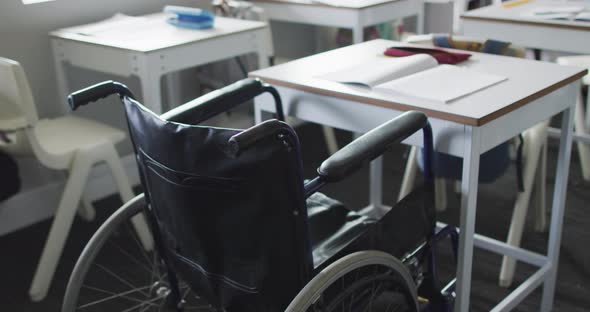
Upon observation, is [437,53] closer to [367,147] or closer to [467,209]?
[467,209]

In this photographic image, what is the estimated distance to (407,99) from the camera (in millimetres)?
1543

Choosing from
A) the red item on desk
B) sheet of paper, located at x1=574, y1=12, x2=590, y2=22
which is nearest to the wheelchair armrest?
the red item on desk

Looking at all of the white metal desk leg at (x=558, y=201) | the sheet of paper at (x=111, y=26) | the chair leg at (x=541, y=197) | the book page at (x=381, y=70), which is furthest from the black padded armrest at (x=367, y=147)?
the sheet of paper at (x=111, y=26)

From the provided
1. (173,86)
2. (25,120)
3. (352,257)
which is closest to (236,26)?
(173,86)

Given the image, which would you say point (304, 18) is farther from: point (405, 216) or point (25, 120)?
point (405, 216)

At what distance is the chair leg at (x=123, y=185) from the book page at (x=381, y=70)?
92 cm

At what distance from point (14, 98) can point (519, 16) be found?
1.78 metres

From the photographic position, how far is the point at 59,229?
2207 millimetres

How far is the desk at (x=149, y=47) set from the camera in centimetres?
233

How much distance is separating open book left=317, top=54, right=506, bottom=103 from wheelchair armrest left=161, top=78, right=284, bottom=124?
0.53ft

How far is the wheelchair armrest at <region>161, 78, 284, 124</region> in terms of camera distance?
159 cm

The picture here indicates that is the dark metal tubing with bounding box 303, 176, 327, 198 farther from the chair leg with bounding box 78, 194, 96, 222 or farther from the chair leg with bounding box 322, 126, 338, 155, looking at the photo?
the chair leg with bounding box 322, 126, 338, 155

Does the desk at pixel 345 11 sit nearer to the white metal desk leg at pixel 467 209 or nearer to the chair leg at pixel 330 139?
the chair leg at pixel 330 139

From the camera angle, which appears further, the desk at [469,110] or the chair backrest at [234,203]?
the desk at [469,110]
